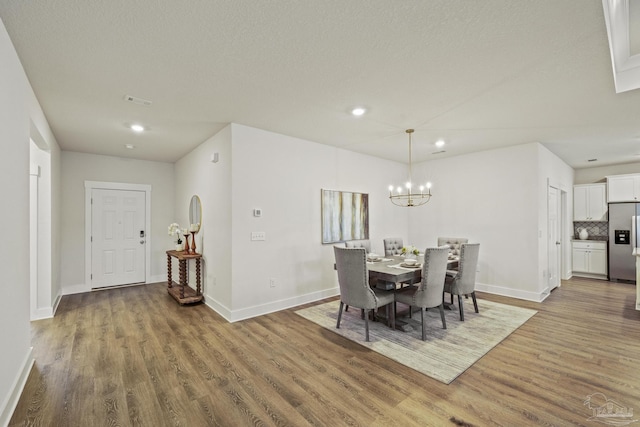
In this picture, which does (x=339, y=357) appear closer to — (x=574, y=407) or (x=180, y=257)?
(x=574, y=407)

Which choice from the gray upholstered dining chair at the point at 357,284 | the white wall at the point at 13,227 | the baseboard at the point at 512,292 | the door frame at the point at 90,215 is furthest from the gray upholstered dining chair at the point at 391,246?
the door frame at the point at 90,215

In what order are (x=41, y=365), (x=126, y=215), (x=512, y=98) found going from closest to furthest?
1. (x=41, y=365)
2. (x=512, y=98)
3. (x=126, y=215)

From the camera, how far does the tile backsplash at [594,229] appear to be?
6457 millimetres

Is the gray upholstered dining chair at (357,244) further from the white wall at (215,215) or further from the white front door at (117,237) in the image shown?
the white front door at (117,237)

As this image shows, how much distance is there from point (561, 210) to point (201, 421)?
7433 millimetres

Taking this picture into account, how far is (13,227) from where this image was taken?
6.66 ft

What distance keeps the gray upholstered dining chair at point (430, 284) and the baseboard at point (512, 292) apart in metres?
2.39

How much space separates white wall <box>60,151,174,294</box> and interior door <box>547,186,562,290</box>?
7544mm

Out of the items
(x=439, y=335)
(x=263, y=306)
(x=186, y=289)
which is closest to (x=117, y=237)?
(x=186, y=289)

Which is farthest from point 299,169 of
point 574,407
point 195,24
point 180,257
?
point 574,407

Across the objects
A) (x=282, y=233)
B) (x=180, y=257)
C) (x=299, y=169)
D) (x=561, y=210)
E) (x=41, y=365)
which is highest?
(x=299, y=169)

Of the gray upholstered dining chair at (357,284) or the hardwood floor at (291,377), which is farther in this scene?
the gray upholstered dining chair at (357,284)

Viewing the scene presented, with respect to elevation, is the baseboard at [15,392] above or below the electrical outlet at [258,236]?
below

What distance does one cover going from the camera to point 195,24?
Answer: 182cm
